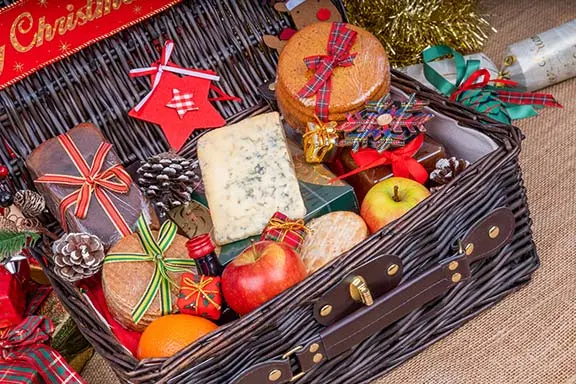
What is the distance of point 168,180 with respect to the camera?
1646 mm

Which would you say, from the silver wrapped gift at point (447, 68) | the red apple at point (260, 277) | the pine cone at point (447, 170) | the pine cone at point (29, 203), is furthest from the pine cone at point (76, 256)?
the silver wrapped gift at point (447, 68)

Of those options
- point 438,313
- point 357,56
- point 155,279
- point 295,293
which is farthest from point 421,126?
point 155,279

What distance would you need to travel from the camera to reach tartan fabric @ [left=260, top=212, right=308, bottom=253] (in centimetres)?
148

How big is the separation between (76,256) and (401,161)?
0.70 m

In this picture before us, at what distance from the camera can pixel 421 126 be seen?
1.62m

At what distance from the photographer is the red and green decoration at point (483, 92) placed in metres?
1.94

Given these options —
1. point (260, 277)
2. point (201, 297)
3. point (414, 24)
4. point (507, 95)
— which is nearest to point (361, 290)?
point (260, 277)

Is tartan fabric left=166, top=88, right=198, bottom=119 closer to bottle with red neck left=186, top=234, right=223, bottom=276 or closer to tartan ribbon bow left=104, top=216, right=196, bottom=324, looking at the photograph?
tartan ribbon bow left=104, top=216, right=196, bottom=324

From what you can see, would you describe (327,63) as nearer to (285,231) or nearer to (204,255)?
(285,231)

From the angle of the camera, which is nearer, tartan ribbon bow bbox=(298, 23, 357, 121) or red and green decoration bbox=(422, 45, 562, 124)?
tartan ribbon bow bbox=(298, 23, 357, 121)

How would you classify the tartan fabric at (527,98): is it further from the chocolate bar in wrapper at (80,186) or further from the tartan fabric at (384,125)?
the chocolate bar in wrapper at (80,186)

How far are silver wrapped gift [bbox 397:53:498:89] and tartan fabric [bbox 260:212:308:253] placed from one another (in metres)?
0.80

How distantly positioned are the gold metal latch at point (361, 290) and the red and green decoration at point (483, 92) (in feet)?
2.41

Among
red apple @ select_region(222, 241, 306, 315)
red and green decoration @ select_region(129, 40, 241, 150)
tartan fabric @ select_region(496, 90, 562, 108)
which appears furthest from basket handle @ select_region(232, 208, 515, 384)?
red and green decoration @ select_region(129, 40, 241, 150)
